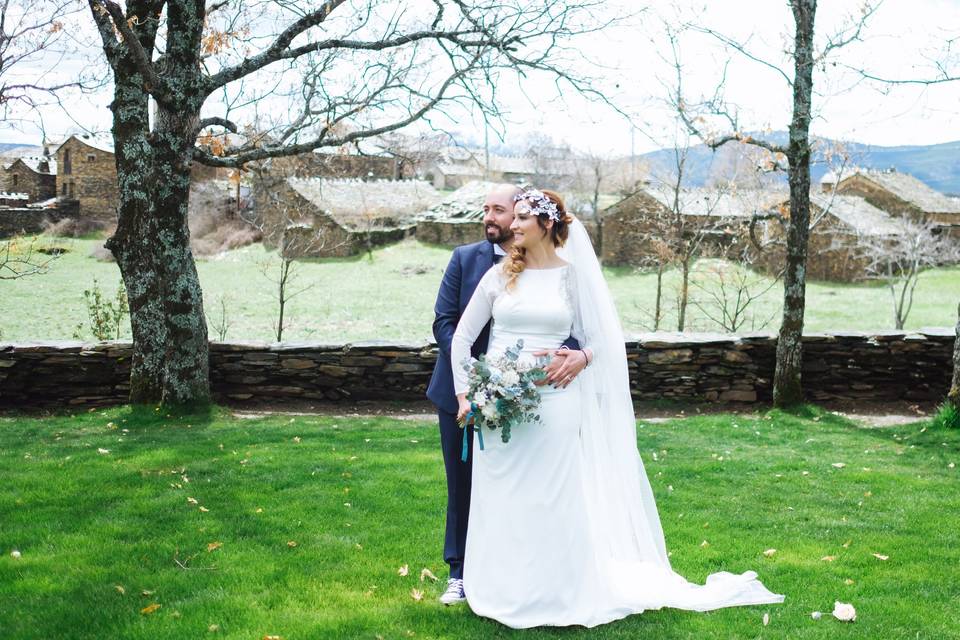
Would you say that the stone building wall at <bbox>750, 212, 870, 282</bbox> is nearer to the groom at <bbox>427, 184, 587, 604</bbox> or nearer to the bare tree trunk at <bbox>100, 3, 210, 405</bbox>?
the bare tree trunk at <bbox>100, 3, 210, 405</bbox>

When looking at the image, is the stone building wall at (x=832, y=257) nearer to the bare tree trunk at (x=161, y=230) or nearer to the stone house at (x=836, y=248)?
the stone house at (x=836, y=248)

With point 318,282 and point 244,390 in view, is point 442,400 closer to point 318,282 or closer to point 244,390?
point 244,390

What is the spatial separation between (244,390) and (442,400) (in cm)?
687

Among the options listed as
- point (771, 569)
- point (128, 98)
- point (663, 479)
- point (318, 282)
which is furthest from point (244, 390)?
point (318, 282)

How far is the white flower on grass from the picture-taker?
13.4 ft

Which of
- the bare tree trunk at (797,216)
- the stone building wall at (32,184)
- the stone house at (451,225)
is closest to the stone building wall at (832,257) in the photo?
the stone house at (451,225)

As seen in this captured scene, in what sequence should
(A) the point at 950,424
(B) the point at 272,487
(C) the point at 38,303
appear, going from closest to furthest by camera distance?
(B) the point at 272,487 → (A) the point at 950,424 → (C) the point at 38,303

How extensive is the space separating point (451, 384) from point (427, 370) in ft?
20.5

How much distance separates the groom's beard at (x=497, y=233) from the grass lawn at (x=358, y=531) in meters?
1.92

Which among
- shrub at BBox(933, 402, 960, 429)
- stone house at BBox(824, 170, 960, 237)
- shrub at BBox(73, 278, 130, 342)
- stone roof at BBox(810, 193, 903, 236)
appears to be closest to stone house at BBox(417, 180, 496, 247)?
stone roof at BBox(810, 193, 903, 236)

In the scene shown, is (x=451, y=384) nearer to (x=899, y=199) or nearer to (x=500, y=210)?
(x=500, y=210)

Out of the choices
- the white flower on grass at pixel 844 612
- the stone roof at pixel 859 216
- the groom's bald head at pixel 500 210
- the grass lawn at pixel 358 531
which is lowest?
the grass lawn at pixel 358 531

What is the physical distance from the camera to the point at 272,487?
641 cm

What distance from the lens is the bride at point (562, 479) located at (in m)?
4.04
